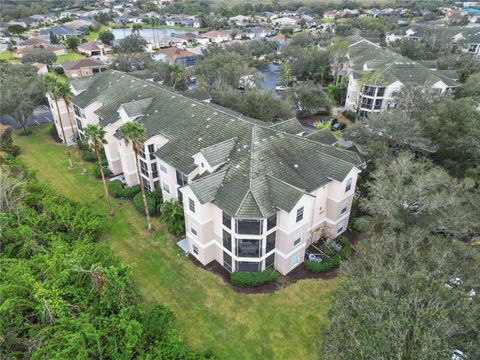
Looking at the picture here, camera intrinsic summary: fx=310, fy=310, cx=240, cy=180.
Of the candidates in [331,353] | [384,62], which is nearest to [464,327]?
[331,353]

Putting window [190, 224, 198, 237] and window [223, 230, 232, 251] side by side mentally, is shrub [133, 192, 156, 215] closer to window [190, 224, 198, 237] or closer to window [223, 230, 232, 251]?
window [190, 224, 198, 237]

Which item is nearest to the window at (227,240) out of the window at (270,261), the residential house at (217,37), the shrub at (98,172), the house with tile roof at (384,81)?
the window at (270,261)

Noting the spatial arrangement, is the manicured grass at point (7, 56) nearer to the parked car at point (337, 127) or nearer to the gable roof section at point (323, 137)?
the parked car at point (337, 127)

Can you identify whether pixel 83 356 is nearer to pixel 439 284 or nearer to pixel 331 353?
pixel 331 353

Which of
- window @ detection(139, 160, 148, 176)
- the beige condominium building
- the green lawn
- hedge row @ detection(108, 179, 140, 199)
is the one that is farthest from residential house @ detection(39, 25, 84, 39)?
the green lawn

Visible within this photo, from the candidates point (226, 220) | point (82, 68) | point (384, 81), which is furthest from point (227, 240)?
point (82, 68)

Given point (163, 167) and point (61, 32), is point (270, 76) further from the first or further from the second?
point (61, 32)
